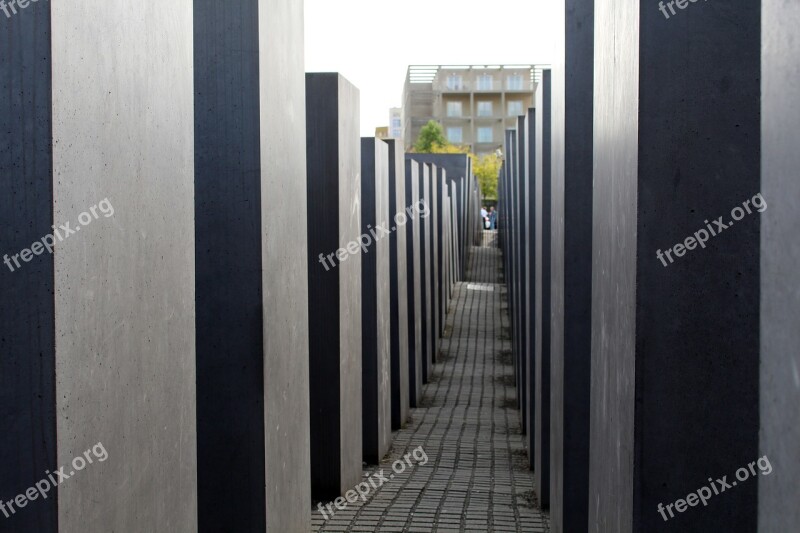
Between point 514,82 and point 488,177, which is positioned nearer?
point 488,177

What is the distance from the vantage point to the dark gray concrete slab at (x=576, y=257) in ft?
17.4

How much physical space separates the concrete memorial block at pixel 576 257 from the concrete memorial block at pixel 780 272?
11.4 ft

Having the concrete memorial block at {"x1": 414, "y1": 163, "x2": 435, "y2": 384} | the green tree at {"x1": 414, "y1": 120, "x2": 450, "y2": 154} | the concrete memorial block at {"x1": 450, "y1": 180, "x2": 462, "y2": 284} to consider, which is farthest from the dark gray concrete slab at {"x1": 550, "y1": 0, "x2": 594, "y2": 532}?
the green tree at {"x1": 414, "y1": 120, "x2": 450, "y2": 154}

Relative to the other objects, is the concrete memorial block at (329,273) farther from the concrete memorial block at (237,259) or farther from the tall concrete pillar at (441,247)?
the tall concrete pillar at (441,247)

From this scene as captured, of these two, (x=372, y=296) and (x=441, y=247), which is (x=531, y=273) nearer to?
(x=372, y=296)

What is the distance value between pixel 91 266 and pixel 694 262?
65.5 inches

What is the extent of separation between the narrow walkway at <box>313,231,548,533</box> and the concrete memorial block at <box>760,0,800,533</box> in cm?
502

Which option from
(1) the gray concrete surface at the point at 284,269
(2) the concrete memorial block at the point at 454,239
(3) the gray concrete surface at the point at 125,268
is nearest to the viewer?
(3) the gray concrete surface at the point at 125,268

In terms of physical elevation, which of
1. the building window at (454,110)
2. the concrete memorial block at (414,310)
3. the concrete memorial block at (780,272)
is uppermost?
the building window at (454,110)

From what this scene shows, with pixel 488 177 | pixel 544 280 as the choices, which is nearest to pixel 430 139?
pixel 488 177

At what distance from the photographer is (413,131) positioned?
81.6 meters

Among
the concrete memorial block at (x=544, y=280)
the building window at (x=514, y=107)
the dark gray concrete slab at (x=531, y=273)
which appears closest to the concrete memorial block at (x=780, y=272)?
the concrete memorial block at (x=544, y=280)

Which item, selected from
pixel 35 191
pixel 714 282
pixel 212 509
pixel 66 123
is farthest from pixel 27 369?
pixel 212 509

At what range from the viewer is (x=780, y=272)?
172cm
